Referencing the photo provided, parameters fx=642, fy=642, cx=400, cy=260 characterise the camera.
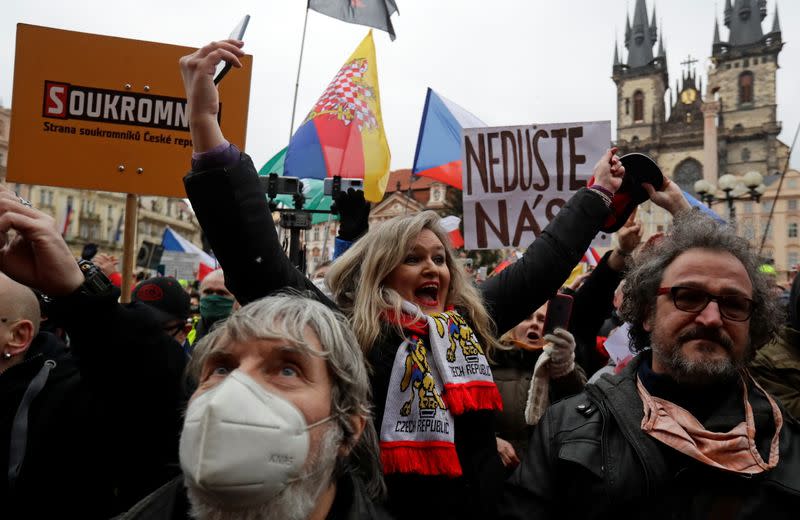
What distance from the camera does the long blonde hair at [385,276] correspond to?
210 cm

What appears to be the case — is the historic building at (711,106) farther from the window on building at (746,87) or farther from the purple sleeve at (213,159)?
the purple sleeve at (213,159)

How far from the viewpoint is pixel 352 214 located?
3.43 metres

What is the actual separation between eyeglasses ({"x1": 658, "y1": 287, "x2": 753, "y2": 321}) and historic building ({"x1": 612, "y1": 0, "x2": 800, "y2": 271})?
7169 cm

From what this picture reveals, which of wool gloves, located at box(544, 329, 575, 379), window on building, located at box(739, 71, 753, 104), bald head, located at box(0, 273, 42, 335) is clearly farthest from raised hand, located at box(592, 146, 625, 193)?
window on building, located at box(739, 71, 753, 104)

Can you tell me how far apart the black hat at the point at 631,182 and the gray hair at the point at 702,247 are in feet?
1.11

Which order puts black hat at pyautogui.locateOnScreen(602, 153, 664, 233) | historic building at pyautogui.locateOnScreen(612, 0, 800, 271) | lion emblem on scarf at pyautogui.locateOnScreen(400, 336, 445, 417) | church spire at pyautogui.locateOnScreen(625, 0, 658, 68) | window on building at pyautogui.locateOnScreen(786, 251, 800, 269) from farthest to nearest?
church spire at pyautogui.locateOnScreen(625, 0, 658, 68)
historic building at pyautogui.locateOnScreen(612, 0, 800, 271)
window on building at pyautogui.locateOnScreen(786, 251, 800, 269)
black hat at pyautogui.locateOnScreen(602, 153, 664, 233)
lion emblem on scarf at pyautogui.locateOnScreen(400, 336, 445, 417)

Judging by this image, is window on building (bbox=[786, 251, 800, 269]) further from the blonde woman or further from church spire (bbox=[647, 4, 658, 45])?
the blonde woman

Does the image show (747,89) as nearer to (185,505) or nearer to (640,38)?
(640,38)

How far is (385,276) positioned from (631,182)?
113 cm

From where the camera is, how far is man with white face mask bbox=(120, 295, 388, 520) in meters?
1.36

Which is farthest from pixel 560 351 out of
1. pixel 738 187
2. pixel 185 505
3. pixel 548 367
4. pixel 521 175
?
pixel 738 187

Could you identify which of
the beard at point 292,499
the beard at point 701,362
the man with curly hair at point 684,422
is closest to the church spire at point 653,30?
the man with curly hair at point 684,422

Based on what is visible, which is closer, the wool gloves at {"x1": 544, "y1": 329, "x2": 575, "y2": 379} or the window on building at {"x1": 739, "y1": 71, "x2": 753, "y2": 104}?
the wool gloves at {"x1": 544, "y1": 329, "x2": 575, "y2": 379}

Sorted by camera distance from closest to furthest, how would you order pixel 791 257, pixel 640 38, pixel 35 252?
1. pixel 35 252
2. pixel 791 257
3. pixel 640 38
